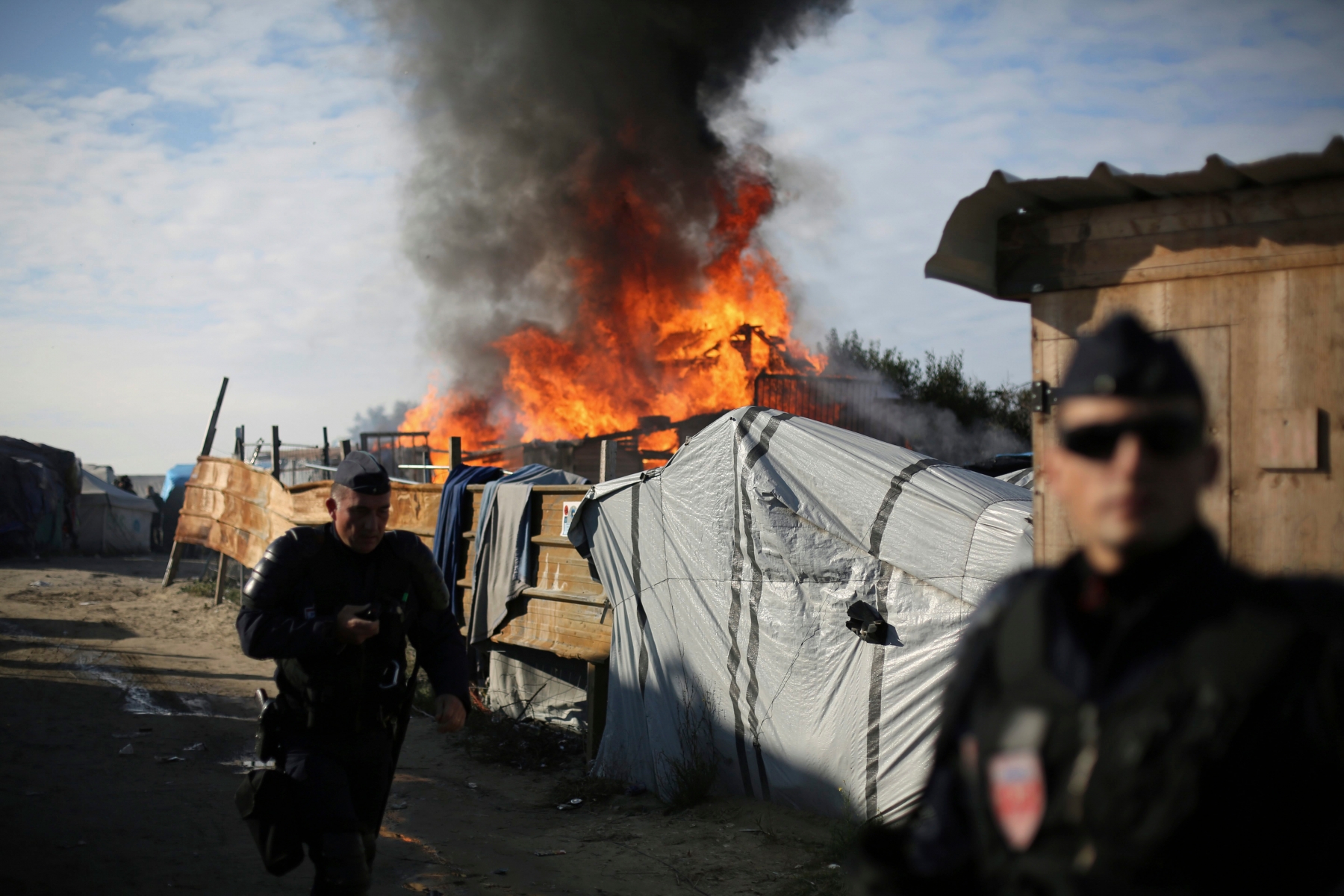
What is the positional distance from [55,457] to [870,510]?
25.2 meters

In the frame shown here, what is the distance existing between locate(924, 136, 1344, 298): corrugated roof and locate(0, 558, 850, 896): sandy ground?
3.28 meters

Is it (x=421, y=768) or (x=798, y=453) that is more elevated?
(x=798, y=453)

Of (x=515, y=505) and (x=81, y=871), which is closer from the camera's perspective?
(x=81, y=871)

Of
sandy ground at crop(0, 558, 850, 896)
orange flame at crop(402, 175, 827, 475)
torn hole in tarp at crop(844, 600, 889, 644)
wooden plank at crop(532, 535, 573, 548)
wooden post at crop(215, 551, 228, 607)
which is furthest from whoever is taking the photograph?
orange flame at crop(402, 175, 827, 475)

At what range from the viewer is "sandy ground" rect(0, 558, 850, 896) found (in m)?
4.93

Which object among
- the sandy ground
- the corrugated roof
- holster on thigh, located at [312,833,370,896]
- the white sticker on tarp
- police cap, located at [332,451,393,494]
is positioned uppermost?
the corrugated roof

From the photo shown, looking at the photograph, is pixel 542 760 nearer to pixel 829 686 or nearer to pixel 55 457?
pixel 829 686

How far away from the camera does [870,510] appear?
5859 mm

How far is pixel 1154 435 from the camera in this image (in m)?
1.33

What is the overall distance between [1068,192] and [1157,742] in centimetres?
310

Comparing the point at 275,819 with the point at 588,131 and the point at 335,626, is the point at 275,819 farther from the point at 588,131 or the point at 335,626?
the point at 588,131

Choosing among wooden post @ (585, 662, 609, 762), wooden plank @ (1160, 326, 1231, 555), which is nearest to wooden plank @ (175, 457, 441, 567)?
wooden post @ (585, 662, 609, 762)

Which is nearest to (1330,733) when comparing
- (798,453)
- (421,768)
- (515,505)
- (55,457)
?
(798,453)

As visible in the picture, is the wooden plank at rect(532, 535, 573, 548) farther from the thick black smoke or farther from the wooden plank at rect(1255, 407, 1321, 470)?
the thick black smoke
